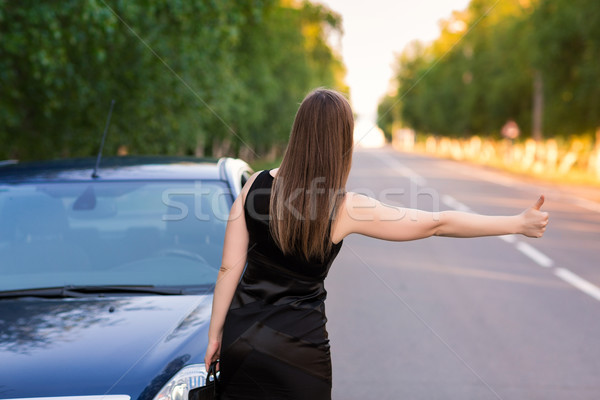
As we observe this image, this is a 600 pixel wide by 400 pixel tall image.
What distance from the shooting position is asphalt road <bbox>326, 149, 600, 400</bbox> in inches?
179

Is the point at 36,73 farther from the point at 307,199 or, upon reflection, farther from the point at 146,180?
the point at 307,199

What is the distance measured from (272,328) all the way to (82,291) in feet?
4.51

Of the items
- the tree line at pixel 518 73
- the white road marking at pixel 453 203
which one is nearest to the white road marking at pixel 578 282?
the tree line at pixel 518 73

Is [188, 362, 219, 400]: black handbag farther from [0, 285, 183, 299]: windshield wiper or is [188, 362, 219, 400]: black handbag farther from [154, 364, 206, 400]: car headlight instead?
[0, 285, 183, 299]: windshield wiper

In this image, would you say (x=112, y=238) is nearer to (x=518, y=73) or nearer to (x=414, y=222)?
(x=414, y=222)

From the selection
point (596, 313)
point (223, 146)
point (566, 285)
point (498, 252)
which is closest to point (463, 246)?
point (498, 252)

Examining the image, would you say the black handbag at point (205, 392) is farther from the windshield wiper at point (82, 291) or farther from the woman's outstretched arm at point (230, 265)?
the windshield wiper at point (82, 291)

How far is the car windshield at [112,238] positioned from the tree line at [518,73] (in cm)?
386

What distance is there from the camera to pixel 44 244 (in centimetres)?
362

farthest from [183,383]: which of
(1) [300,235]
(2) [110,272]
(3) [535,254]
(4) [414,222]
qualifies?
(3) [535,254]

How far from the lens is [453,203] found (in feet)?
56.0

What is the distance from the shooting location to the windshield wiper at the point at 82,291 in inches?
127

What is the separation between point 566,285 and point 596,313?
135 cm

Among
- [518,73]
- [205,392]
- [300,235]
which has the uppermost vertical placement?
[518,73]
